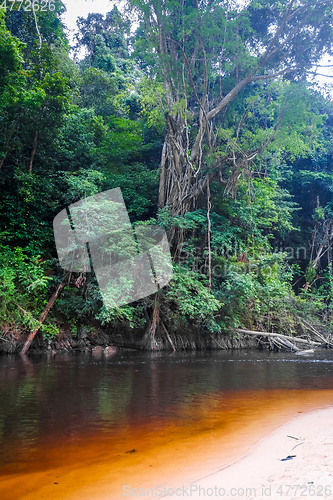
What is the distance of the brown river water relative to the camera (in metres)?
2.51

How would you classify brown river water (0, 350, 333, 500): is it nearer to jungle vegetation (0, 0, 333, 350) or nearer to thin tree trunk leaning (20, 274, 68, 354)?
thin tree trunk leaning (20, 274, 68, 354)

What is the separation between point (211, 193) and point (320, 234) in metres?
8.99

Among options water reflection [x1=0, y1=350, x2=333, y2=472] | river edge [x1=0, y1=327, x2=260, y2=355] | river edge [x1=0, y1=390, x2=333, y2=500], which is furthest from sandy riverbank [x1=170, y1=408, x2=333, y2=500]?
river edge [x1=0, y1=327, x2=260, y2=355]

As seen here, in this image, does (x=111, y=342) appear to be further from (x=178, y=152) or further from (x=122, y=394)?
(x=178, y=152)

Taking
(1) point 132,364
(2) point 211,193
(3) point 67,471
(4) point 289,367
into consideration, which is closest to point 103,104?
(2) point 211,193

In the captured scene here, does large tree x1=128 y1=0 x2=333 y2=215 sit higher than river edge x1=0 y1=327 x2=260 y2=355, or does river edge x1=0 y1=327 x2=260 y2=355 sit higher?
large tree x1=128 y1=0 x2=333 y2=215

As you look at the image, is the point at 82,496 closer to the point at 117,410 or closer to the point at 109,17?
the point at 117,410

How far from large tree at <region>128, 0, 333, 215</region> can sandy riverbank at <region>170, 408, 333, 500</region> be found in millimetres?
9755

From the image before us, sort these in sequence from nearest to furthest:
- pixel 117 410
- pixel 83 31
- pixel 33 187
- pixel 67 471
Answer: pixel 67 471
pixel 117 410
pixel 33 187
pixel 83 31

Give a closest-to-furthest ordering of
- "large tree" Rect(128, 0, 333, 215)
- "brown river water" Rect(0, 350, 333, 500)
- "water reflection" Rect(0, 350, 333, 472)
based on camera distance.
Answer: "brown river water" Rect(0, 350, 333, 500) < "water reflection" Rect(0, 350, 333, 472) < "large tree" Rect(128, 0, 333, 215)

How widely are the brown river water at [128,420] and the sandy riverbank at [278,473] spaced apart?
0.18 metres

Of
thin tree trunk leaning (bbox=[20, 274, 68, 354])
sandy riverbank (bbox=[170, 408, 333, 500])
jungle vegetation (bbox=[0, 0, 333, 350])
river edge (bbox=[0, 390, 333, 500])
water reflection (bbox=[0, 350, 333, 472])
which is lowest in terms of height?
water reflection (bbox=[0, 350, 333, 472])

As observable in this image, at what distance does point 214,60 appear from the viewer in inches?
472

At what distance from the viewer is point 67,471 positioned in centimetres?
261
